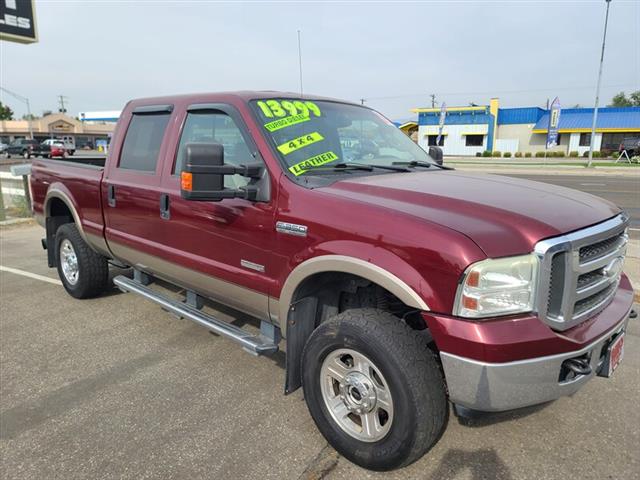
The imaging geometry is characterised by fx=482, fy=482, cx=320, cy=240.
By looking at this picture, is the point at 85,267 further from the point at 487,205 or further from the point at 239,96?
the point at 487,205

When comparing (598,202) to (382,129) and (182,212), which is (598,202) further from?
(182,212)

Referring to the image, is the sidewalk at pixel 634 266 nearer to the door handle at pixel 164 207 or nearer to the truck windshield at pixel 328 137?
the truck windshield at pixel 328 137

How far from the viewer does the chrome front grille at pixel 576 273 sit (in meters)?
2.05

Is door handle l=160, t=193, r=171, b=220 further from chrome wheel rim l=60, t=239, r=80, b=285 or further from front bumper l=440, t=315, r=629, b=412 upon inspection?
front bumper l=440, t=315, r=629, b=412

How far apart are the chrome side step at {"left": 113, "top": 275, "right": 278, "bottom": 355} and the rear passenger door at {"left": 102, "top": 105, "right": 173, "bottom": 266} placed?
22cm

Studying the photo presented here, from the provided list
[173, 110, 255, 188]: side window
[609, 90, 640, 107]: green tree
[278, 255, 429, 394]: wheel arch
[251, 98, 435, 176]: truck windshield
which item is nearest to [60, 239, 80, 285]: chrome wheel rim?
→ [173, 110, 255, 188]: side window

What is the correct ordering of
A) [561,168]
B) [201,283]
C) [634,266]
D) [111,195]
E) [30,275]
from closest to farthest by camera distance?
[201,283] < [111,195] < [634,266] < [30,275] < [561,168]

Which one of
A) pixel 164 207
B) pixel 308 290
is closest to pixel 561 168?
pixel 164 207

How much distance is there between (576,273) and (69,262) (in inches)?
193

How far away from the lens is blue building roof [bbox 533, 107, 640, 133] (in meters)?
43.6

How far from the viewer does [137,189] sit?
3863mm

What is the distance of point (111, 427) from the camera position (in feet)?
9.52

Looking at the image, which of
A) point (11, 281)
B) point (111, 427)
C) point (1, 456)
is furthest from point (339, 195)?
point (11, 281)

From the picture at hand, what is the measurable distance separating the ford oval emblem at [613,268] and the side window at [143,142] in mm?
3127
